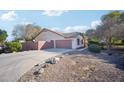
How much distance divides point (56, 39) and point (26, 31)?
2.29ft

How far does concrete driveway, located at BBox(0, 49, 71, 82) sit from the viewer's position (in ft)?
14.5

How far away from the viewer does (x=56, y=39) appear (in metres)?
4.93

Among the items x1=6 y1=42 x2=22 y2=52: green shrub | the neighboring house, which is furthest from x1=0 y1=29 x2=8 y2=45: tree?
the neighboring house

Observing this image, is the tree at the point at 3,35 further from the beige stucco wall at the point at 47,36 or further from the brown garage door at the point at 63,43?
the brown garage door at the point at 63,43

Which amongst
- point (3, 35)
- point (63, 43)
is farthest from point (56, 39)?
point (3, 35)

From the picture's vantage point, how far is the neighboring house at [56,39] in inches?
189

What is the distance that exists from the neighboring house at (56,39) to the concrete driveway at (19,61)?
12 centimetres

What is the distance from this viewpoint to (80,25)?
4.68 meters

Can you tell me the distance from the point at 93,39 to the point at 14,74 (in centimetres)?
206

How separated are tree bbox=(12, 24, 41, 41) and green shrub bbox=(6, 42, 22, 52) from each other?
0.15m

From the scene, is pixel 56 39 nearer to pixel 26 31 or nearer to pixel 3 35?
pixel 26 31

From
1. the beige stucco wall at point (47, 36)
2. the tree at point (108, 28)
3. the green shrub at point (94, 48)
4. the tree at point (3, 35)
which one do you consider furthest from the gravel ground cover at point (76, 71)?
the tree at point (3, 35)

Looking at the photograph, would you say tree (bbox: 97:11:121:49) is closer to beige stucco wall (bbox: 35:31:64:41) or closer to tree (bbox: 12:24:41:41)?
beige stucco wall (bbox: 35:31:64:41)

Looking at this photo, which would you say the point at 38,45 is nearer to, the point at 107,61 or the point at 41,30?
the point at 41,30
